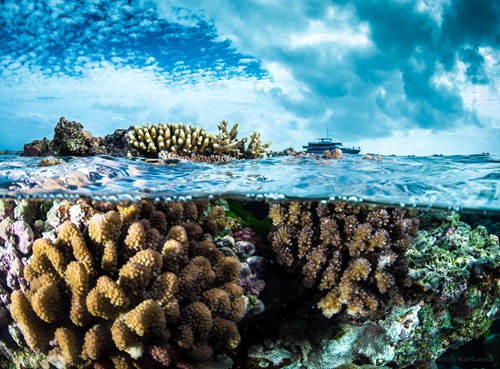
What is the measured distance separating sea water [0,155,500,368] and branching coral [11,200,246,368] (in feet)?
4.60

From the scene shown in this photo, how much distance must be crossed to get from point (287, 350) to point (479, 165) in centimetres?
759

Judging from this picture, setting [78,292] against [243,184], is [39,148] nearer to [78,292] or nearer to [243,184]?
[243,184]

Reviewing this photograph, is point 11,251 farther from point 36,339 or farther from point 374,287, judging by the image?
point 374,287

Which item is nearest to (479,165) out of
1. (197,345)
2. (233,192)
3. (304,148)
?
(304,148)

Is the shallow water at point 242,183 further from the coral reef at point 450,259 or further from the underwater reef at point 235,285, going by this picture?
the coral reef at point 450,259

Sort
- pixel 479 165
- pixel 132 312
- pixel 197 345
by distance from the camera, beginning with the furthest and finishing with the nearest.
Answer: pixel 479 165 < pixel 197 345 < pixel 132 312

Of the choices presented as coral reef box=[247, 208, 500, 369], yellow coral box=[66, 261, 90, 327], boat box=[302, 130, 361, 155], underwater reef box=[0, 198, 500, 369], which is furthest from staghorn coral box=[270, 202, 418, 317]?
boat box=[302, 130, 361, 155]

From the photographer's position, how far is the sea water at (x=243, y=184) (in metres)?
6.08

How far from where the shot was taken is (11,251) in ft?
15.5

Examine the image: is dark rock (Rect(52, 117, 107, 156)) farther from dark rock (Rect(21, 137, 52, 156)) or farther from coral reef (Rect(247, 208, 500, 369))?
coral reef (Rect(247, 208, 500, 369))

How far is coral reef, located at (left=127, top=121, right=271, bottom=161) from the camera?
28.1 feet

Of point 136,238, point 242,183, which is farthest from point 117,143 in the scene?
point 136,238

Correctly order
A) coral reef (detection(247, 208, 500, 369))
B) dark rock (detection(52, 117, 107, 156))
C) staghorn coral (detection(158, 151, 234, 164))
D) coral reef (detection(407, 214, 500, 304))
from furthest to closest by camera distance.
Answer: dark rock (detection(52, 117, 107, 156)) < staghorn coral (detection(158, 151, 234, 164)) < coral reef (detection(407, 214, 500, 304)) < coral reef (detection(247, 208, 500, 369))

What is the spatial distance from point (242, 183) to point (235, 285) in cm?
284
